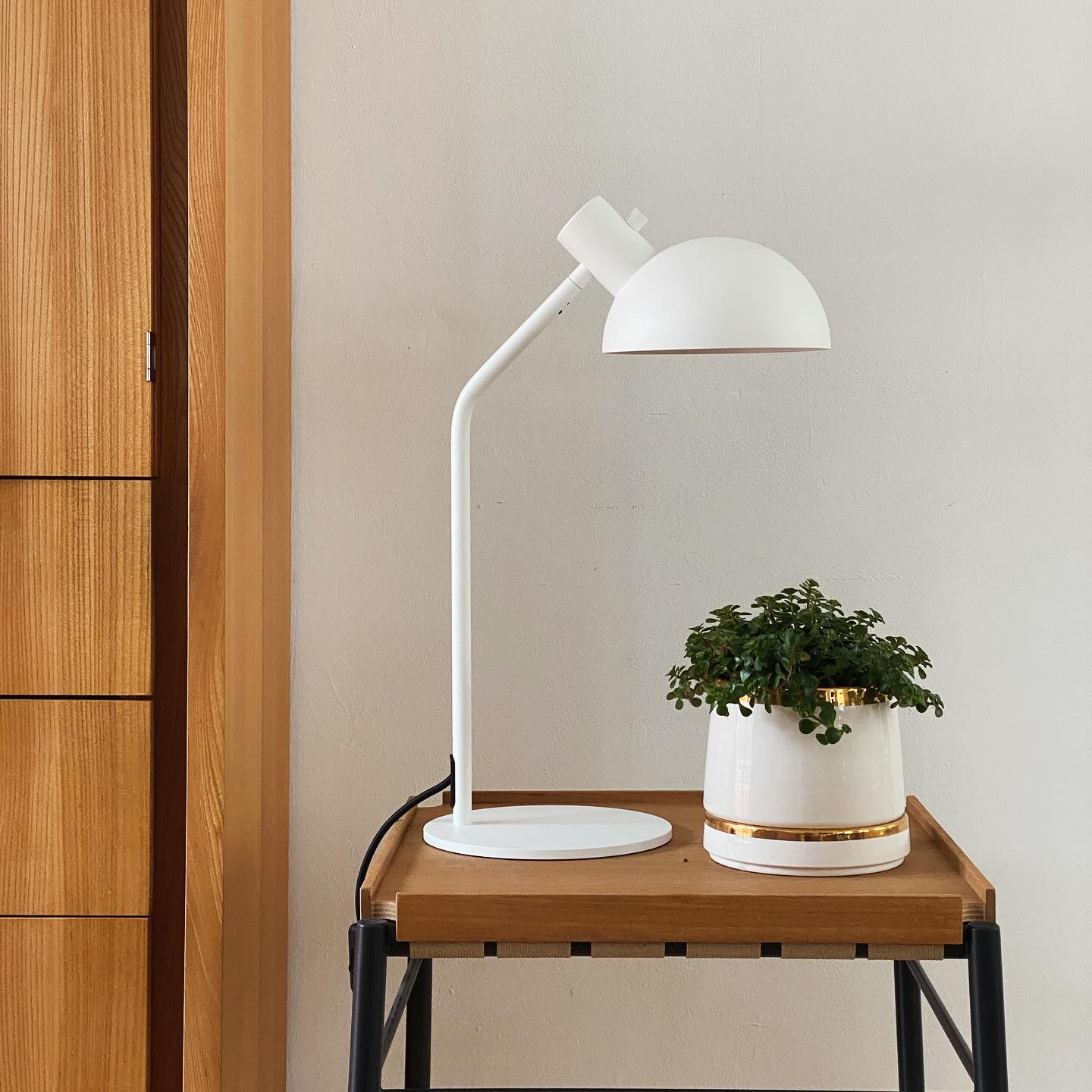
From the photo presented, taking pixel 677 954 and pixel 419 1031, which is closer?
pixel 677 954

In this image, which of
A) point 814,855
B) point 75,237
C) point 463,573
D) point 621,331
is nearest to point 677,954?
point 814,855

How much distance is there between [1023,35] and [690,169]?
406mm

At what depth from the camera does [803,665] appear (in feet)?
3.27

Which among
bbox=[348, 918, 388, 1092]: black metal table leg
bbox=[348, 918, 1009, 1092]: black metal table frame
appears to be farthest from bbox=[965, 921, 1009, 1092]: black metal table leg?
bbox=[348, 918, 388, 1092]: black metal table leg

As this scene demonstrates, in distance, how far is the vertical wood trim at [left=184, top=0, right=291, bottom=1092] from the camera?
1.09 metres

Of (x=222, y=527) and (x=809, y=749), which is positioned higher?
(x=222, y=527)

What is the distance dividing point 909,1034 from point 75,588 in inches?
37.5

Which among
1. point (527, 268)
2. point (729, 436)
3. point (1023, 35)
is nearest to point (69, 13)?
point (527, 268)

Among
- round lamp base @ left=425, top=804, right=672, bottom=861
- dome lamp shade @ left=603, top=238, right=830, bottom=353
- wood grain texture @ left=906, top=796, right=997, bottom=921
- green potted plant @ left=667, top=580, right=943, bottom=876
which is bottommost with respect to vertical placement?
wood grain texture @ left=906, top=796, right=997, bottom=921

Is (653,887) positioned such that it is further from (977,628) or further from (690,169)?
(690,169)

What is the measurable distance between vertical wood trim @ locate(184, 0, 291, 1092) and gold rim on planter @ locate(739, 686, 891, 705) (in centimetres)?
49

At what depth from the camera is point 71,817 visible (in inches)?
43.1

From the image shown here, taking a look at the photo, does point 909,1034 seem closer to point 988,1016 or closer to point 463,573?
point 988,1016

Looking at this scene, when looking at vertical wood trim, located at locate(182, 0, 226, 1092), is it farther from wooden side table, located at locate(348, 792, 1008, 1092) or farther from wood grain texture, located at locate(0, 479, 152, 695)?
wooden side table, located at locate(348, 792, 1008, 1092)
